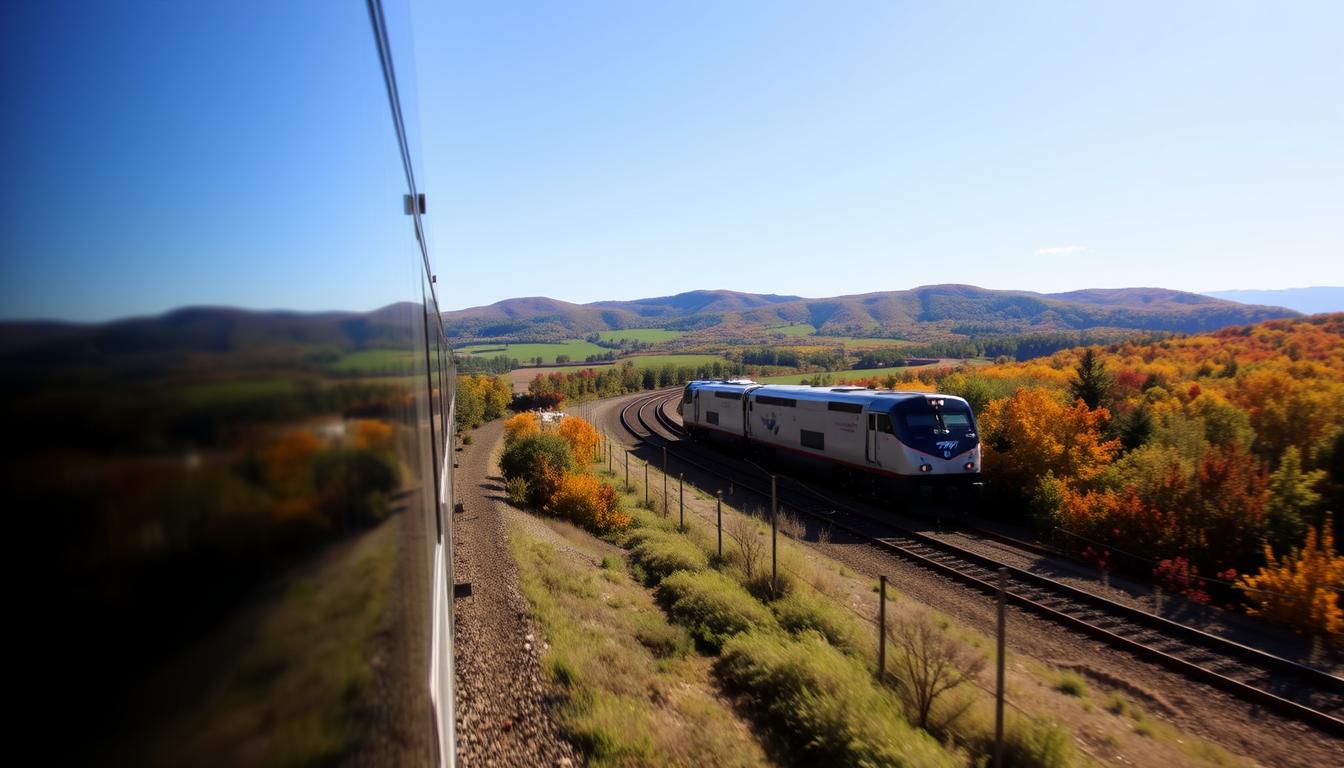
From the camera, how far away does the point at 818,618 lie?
11.1 m

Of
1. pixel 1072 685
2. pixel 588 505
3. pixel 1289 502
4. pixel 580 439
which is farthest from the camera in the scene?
pixel 580 439

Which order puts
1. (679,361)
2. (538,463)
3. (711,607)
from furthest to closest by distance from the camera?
(679,361) < (538,463) < (711,607)

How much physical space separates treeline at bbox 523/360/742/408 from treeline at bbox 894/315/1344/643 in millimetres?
41083

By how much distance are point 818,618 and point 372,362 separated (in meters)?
10.5

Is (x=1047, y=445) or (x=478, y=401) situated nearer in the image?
(x=1047, y=445)

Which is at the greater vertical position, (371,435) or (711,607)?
(371,435)

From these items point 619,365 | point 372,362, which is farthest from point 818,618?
point 619,365

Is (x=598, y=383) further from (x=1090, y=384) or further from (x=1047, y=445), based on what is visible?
(x=1047, y=445)

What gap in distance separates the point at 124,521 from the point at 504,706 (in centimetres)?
834

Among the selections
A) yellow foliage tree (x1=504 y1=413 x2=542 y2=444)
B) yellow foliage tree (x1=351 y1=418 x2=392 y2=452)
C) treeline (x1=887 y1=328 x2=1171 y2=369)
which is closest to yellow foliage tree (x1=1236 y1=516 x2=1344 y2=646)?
yellow foliage tree (x1=351 y1=418 x2=392 y2=452)

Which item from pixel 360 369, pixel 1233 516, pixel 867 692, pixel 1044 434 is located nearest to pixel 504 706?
pixel 867 692

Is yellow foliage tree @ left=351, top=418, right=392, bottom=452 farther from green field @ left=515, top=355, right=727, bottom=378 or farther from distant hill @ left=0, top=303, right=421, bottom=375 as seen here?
green field @ left=515, top=355, right=727, bottom=378

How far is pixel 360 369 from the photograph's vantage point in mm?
1580

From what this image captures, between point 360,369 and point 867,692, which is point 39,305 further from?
point 867,692
